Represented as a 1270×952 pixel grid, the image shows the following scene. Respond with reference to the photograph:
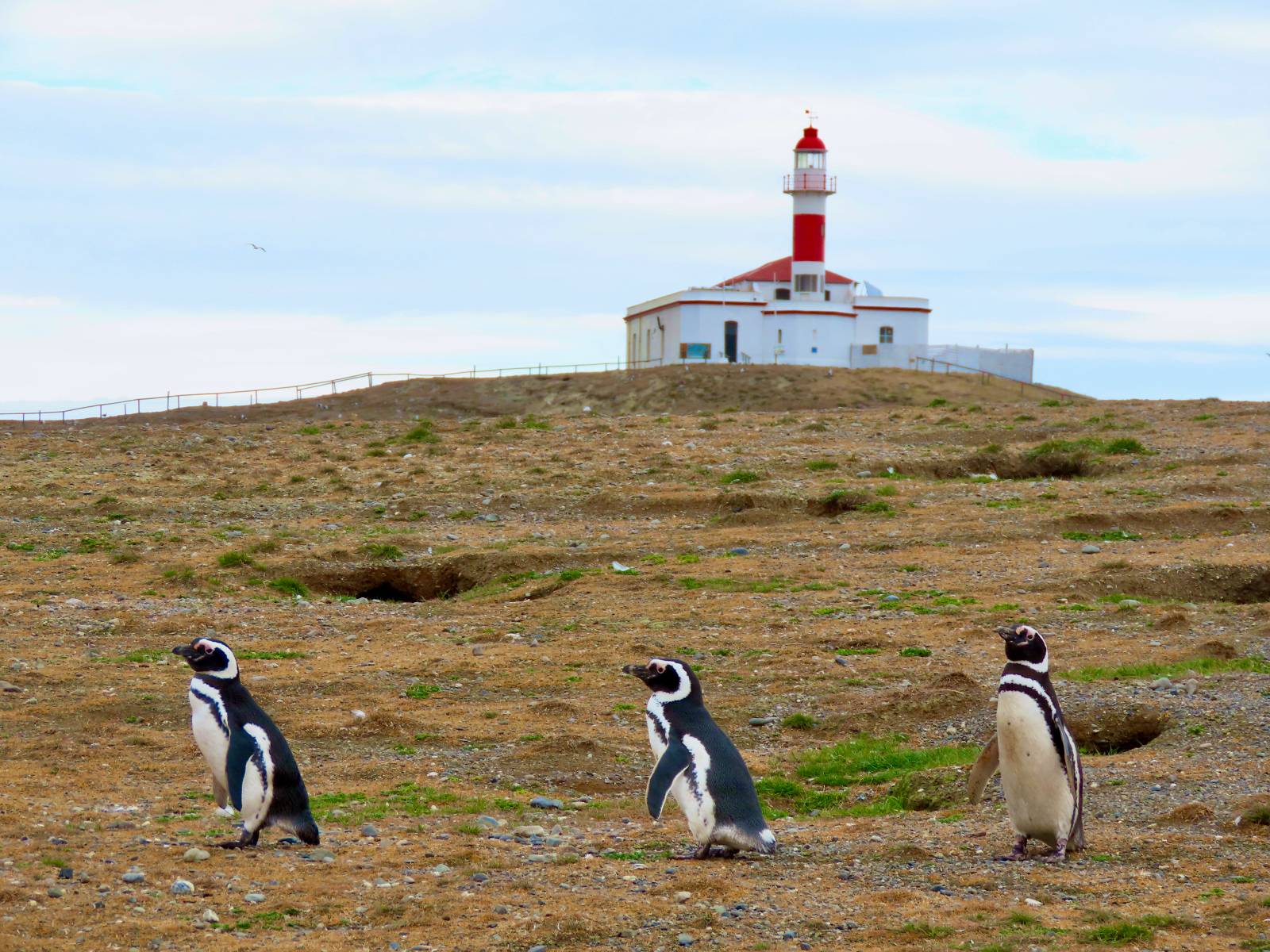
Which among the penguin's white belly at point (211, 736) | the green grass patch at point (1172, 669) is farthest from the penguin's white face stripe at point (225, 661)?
the green grass patch at point (1172, 669)

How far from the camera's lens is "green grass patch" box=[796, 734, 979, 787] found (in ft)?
34.1

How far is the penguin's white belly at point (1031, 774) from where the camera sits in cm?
774

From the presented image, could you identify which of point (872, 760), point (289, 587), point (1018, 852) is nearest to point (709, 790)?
point (1018, 852)

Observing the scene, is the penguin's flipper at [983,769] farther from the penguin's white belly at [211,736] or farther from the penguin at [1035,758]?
the penguin's white belly at [211,736]

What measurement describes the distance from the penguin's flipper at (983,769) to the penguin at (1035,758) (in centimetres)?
22

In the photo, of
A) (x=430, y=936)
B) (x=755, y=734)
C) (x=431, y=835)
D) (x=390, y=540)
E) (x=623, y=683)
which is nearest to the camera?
(x=430, y=936)

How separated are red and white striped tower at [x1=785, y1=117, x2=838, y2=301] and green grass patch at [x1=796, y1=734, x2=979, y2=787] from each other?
5235 cm

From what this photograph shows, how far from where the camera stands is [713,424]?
106ft

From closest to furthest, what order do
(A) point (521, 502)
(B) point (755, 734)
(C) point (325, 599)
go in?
(B) point (755, 734) → (C) point (325, 599) → (A) point (521, 502)

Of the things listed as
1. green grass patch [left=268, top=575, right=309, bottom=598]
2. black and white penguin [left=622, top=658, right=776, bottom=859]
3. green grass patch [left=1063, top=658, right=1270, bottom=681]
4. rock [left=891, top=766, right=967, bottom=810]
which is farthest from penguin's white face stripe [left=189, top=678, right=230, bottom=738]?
green grass patch [left=268, top=575, right=309, bottom=598]

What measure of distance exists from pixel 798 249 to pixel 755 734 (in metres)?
53.5

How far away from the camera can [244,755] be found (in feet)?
25.5

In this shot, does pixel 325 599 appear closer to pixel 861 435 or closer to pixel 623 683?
pixel 623 683

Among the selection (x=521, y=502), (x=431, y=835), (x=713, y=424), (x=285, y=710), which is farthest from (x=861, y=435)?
(x=431, y=835)
